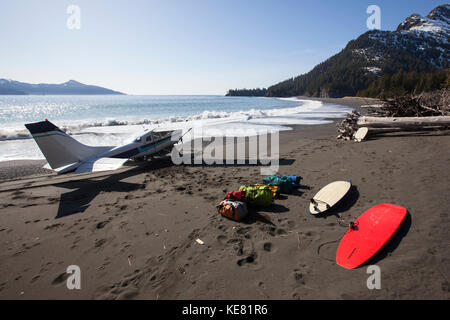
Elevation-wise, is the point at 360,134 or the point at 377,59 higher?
the point at 377,59

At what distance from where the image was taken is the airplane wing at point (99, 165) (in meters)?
8.04

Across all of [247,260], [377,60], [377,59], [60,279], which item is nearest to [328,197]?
[247,260]

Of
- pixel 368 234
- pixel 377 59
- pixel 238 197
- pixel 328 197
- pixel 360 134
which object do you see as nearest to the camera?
pixel 368 234

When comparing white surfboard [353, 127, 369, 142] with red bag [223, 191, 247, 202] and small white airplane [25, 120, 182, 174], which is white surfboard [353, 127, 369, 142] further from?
Result: small white airplane [25, 120, 182, 174]

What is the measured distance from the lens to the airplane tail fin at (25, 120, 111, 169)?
7.74 metres

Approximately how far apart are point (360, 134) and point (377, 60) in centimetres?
18681

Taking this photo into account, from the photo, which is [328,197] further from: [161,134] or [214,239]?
[161,134]

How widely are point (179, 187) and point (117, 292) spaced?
170 inches

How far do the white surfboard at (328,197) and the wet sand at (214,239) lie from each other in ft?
0.70

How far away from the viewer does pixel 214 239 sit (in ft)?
14.3

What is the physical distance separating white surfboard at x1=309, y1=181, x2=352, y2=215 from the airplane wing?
701 centimetres

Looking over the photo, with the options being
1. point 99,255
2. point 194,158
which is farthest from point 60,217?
point 194,158

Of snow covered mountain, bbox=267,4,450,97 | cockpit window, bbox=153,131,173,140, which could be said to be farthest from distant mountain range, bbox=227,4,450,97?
cockpit window, bbox=153,131,173,140

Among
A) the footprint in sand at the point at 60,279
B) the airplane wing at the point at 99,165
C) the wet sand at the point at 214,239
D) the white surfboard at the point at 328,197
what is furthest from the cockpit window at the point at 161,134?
the white surfboard at the point at 328,197
